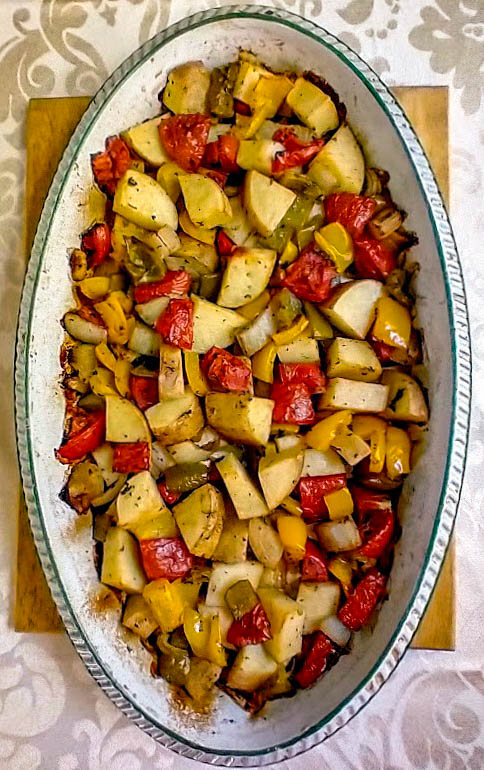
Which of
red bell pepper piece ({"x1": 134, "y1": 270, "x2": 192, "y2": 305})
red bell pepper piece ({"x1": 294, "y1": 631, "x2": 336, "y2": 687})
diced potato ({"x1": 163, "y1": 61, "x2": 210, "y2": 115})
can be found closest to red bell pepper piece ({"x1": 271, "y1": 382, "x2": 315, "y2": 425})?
red bell pepper piece ({"x1": 134, "y1": 270, "x2": 192, "y2": 305})

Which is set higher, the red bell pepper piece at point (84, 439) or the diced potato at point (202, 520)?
the red bell pepper piece at point (84, 439)

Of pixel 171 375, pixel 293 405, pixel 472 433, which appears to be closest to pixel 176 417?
pixel 171 375

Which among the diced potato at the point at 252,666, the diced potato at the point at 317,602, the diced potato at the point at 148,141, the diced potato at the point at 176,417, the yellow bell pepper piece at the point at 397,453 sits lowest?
the diced potato at the point at 252,666

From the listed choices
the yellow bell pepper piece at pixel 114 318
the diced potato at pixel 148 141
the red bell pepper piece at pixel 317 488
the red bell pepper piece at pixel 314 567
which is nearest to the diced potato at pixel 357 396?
the red bell pepper piece at pixel 317 488

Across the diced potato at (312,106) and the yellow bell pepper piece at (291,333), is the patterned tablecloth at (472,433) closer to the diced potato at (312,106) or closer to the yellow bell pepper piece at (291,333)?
the diced potato at (312,106)

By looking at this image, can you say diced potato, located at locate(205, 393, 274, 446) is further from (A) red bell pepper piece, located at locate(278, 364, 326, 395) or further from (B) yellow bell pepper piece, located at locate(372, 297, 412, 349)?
(B) yellow bell pepper piece, located at locate(372, 297, 412, 349)

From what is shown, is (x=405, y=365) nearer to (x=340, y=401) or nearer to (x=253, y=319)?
(x=340, y=401)

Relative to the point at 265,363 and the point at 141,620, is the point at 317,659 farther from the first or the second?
the point at 265,363
